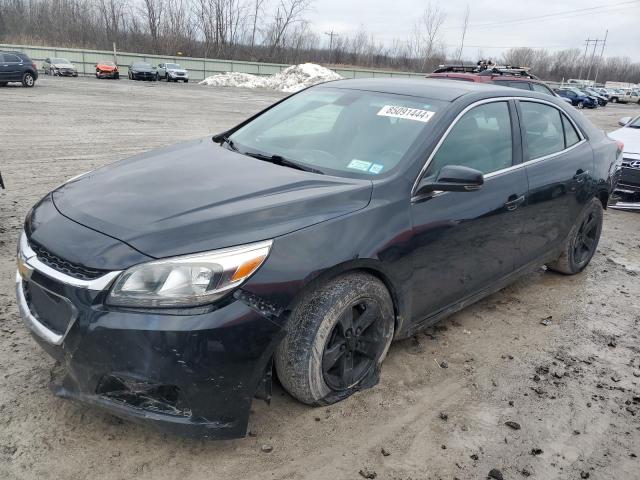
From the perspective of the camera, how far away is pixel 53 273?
2.32 m

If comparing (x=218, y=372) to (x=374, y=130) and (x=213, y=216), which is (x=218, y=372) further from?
(x=374, y=130)

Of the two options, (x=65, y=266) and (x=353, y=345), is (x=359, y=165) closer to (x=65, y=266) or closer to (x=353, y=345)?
(x=353, y=345)

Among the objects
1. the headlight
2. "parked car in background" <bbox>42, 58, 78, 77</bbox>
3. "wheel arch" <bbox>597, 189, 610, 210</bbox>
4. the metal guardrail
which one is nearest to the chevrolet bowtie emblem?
the headlight

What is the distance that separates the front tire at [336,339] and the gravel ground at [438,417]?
0.51 feet

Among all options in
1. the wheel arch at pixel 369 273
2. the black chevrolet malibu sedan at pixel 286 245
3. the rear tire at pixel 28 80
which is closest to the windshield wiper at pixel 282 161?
the black chevrolet malibu sedan at pixel 286 245

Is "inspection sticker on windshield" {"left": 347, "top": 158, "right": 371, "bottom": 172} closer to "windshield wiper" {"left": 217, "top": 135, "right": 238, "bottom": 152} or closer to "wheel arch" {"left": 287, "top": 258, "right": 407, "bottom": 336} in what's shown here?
"wheel arch" {"left": 287, "top": 258, "right": 407, "bottom": 336}

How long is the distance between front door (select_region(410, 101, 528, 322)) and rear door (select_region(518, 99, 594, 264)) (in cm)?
15

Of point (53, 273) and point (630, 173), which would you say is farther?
point (630, 173)

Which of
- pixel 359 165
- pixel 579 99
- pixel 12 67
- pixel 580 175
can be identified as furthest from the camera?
pixel 579 99

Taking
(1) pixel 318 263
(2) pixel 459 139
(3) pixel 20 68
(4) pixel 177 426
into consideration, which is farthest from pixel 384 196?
(3) pixel 20 68

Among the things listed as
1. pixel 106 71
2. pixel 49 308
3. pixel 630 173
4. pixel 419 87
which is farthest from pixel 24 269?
pixel 106 71

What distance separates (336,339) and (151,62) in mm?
52864

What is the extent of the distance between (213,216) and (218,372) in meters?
0.71

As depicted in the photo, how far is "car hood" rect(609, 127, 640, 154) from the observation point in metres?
7.82
